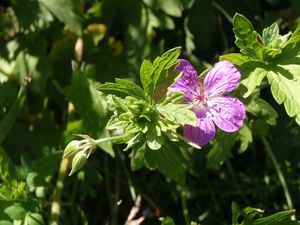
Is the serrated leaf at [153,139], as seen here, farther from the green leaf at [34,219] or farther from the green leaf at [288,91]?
the green leaf at [34,219]

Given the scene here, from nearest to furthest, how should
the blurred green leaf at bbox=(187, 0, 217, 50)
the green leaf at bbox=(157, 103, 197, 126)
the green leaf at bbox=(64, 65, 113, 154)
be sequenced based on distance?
the green leaf at bbox=(157, 103, 197, 126) < the green leaf at bbox=(64, 65, 113, 154) < the blurred green leaf at bbox=(187, 0, 217, 50)

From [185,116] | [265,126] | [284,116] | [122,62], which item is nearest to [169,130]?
[185,116]

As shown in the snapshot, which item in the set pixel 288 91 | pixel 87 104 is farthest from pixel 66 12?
pixel 288 91

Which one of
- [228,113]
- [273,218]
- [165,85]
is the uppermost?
[165,85]

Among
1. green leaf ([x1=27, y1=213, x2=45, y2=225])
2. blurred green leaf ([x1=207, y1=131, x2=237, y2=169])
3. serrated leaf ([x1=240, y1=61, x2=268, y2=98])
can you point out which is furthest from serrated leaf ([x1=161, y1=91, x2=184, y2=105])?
green leaf ([x1=27, y1=213, x2=45, y2=225])

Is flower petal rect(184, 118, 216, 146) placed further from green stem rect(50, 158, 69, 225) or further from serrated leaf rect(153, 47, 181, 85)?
green stem rect(50, 158, 69, 225)

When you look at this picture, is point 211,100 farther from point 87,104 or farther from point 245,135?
point 87,104
